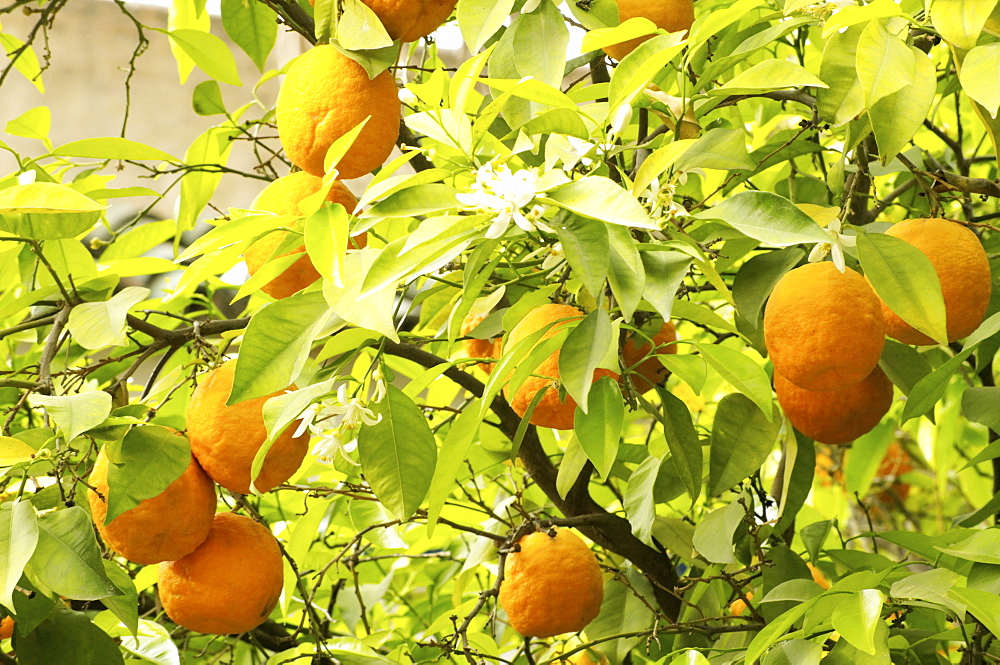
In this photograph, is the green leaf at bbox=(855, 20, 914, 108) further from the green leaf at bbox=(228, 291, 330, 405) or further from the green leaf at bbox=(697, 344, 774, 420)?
the green leaf at bbox=(228, 291, 330, 405)

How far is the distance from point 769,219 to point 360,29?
27cm

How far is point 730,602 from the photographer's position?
0.92m

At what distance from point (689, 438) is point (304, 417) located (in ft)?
0.84

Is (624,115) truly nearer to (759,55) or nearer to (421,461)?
(421,461)

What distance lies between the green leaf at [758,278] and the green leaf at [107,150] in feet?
1.40

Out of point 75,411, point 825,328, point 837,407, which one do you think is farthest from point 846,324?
point 75,411

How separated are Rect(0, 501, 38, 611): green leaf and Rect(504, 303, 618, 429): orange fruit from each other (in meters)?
0.28

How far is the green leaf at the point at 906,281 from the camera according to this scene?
54 cm

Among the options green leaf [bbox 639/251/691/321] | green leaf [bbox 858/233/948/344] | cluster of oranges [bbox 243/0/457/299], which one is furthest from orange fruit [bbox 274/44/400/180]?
green leaf [bbox 858/233/948/344]

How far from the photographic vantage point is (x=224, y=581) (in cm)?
68

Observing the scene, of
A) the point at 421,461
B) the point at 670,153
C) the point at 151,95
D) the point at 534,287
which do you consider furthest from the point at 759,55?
the point at 151,95

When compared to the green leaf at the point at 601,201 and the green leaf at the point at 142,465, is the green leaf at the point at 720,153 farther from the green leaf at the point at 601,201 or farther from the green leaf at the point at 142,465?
the green leaf at the point at 142,465

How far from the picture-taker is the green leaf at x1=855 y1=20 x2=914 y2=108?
1.67 ft

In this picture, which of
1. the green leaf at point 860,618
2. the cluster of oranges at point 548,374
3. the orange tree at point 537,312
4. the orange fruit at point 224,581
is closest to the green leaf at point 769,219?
the orange tree at point 537,312
